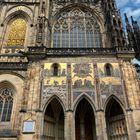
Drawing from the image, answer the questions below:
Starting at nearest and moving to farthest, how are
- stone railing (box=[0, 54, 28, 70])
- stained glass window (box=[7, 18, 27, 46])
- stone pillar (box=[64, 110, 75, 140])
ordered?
stone pillar (box=[64, 110, 75, 140]) < stone railing (box=[0, 54, 28, 70]) < stained glass window (box=[7, 18, 27, 46])

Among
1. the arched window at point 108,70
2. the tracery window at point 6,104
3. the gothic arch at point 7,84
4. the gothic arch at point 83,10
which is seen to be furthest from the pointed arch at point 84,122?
the gothic arch at point 83,10

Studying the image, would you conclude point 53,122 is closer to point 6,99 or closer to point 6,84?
point 6,99

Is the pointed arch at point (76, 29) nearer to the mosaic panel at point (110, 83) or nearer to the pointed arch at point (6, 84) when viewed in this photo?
the mosaic panel at point (110, 83)

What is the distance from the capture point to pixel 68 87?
14977mm

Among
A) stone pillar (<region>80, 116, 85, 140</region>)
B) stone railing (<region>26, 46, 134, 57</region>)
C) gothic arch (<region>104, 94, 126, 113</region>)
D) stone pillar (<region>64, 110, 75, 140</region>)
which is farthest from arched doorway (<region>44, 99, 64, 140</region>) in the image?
stone railing (<region>26, 46, 134, 57</region>)

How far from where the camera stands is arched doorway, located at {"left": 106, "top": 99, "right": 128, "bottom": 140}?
1417 centimetres

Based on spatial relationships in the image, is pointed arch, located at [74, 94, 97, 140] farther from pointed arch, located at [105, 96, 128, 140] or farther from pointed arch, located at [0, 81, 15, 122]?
pointed arch, located at [0, 81, 15, 122]

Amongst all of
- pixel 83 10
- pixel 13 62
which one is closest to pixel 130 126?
pixel 13 62

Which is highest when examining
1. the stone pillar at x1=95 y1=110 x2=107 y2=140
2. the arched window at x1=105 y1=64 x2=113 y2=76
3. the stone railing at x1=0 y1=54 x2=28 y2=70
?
the stone railing at x1=0 y1=54 x2=28 y2=70

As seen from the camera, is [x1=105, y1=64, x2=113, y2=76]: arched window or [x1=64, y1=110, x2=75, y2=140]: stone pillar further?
[x1=105, y1=64, x2=113, y2=76]: arched window

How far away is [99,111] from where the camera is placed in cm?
1391

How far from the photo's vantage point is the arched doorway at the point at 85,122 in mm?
15469

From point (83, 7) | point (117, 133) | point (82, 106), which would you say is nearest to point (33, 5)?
point (83, 7)

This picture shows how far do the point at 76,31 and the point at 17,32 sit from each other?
615cm
